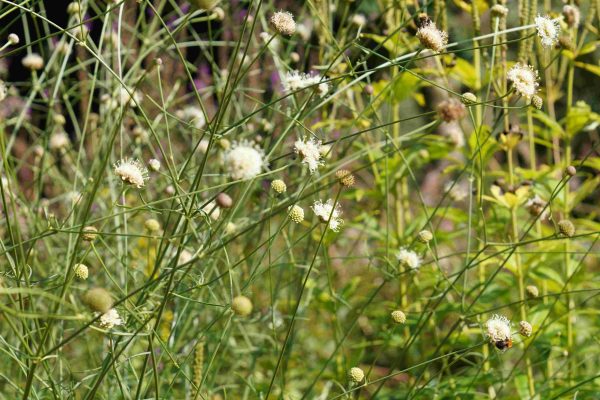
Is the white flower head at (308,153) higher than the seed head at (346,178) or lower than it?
higher

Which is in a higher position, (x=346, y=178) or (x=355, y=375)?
(x=346, y=178)

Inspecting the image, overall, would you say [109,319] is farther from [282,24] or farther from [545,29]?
[545,29]

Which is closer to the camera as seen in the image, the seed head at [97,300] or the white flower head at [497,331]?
the seed head at [97,300]

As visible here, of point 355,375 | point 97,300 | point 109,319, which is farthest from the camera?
point 355,375

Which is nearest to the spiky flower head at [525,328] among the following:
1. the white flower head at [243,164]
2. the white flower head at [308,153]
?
the white flower head at [308,153]

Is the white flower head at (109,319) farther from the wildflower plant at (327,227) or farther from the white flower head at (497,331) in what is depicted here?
the white flower head at (497,331)

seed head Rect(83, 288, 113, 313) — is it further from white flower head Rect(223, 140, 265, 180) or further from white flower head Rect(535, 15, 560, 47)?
white flower head Rect(535, 15, 560, 47)

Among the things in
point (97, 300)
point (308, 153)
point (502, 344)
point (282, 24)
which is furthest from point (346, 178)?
point (97, 300)

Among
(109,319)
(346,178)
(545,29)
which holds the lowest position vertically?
(109,319)

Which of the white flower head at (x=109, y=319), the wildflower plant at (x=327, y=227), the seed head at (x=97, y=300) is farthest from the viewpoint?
the wildflower plant at (x=327, y=227)

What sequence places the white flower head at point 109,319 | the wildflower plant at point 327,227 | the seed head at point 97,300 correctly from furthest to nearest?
the wildflower plant at point 327,227, the white flower head at point 109,319, the seed head at point 97,300

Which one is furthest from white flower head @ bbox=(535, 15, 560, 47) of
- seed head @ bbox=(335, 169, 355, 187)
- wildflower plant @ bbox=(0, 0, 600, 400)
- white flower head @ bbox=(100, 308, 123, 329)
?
white flower head @ bbox=(100, 308, 123, 329)

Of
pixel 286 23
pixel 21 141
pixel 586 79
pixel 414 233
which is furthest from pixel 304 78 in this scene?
pixel 586 79

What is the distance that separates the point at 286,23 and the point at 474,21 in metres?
0.69
